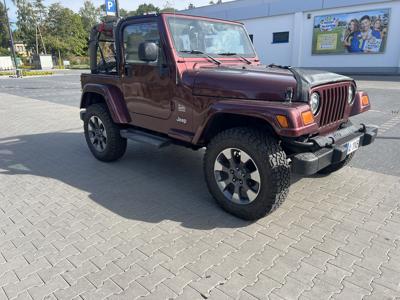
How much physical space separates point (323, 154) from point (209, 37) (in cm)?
214

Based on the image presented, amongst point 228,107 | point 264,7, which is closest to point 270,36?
point 264,7

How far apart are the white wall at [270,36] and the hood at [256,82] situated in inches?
914

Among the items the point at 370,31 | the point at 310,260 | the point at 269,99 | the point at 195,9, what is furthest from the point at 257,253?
the point at 195,9

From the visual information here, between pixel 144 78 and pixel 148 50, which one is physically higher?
pixel 148 50

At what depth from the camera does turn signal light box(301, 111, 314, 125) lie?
9.12 feet

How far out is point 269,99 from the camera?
301cm

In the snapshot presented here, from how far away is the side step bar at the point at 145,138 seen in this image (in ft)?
13.4

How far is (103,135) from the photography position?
16.5ft

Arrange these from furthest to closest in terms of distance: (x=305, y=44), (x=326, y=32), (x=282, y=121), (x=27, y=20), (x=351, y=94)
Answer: (x=27, y=20), (x=305, y=44), (x=326, y=32), (x=351, y=94), (x=282, y=121)

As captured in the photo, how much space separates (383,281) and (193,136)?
2.29 m

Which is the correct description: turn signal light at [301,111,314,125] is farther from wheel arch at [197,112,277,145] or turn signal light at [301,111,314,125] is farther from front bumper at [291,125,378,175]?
wheel arch at [197,112,277,145]

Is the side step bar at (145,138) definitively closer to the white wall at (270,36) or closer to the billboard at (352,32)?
the billboard at (352,32)

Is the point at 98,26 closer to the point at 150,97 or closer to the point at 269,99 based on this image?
the point at 150,97

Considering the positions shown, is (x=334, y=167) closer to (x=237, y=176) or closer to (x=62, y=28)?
(x=237, y=176)
